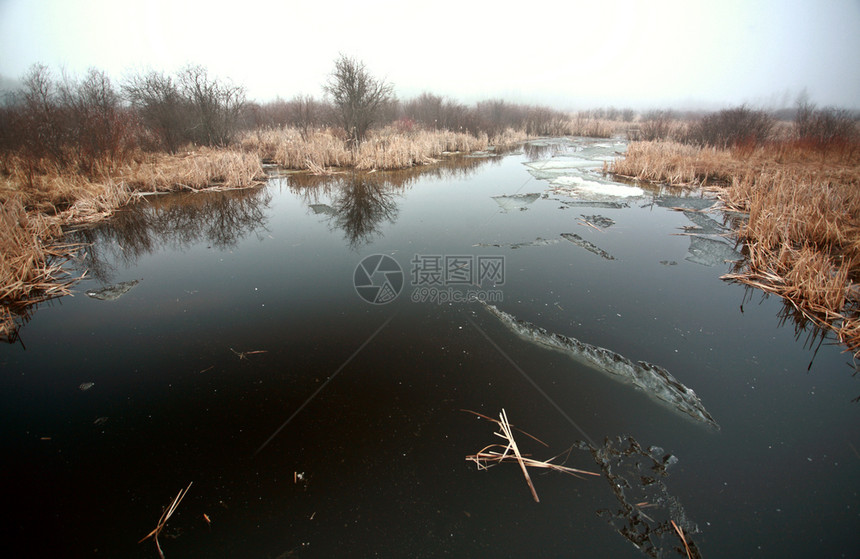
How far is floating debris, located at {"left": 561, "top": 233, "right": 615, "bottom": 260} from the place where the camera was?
15.7ft

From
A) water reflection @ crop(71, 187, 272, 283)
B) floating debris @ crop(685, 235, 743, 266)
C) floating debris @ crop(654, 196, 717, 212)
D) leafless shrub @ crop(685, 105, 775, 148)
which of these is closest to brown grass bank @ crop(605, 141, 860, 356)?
floating debris @ crop(685, 235, 743, 266)

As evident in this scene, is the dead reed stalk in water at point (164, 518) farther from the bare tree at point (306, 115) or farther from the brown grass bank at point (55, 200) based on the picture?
the bare tree at point (306, 115)

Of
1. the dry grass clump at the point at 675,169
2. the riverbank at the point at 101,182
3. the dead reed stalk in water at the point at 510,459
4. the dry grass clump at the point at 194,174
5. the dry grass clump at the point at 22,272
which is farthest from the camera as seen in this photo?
the dry grass clump at the point at 675,169

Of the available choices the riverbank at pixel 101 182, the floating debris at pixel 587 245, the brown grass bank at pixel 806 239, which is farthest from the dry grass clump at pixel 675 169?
the riverbank at pixel 101 182

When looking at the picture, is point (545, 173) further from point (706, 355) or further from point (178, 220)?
point (178, 220)

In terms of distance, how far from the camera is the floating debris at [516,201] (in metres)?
7.09

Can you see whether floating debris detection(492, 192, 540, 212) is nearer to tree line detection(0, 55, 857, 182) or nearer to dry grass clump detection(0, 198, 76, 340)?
dry grass clump detection(0, 198, 76, 340)

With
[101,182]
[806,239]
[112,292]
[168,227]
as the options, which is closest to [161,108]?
[101,182]

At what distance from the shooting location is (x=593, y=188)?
339 inches

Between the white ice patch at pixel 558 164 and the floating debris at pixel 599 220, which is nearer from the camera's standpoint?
the floating debris at pixel 599 220

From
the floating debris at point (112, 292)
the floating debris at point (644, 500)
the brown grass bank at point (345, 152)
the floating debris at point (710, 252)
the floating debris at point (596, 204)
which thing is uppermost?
the brown grass bank at point (345, 152)

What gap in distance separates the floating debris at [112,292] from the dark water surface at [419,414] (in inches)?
1.0

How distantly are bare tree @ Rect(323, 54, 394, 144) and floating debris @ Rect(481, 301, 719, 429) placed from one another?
12836mm

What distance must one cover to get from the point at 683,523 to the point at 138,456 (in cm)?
313
